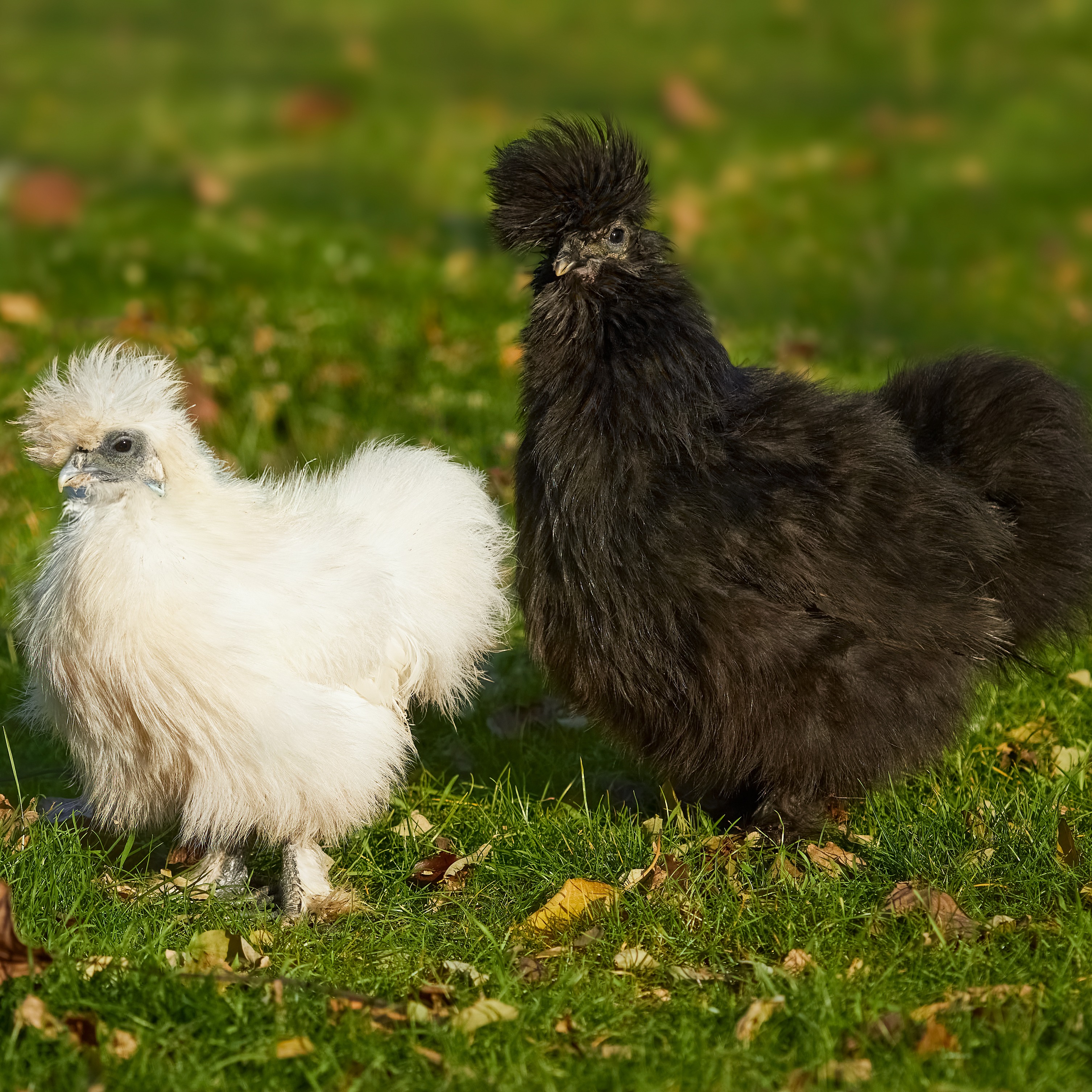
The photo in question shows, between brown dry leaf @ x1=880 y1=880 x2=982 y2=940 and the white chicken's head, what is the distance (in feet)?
7.56

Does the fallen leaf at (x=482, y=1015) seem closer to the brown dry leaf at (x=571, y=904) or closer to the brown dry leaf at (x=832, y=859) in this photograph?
the brown dry leaf at (x=571, y=904)

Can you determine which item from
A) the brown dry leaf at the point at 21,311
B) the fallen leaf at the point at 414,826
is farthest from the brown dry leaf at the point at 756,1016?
the brown dry leaf at the point at 21,311

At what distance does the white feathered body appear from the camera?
349cm

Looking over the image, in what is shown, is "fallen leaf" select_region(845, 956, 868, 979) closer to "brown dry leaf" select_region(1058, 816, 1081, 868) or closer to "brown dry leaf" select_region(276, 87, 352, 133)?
"brown dry leaf" select_region(1058, 816, 1081, 868)

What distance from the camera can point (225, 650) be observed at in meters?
3.50

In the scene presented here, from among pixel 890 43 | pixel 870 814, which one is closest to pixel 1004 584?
pixel 870 814

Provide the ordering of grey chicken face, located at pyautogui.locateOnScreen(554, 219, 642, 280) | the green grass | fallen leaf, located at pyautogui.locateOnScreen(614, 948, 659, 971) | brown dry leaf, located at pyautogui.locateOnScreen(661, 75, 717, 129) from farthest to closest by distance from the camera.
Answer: brown dry leaf, located at pyautogui.locateOnScreen(661, 75, 717, 129) → grey chicken face, located at pyautogui.locateOnScreen(554, 219, 642, 280) → fallen leaf, located at pyautogui.locateOnScreen(614, 948, 659, 971) → the green grass

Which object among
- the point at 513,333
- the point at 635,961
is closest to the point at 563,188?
the point at 635,961

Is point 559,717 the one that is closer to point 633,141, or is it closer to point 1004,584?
point 1004,584

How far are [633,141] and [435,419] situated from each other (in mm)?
2680

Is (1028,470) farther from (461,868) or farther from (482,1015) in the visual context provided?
(482,1015)

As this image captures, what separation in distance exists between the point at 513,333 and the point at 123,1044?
497 cm

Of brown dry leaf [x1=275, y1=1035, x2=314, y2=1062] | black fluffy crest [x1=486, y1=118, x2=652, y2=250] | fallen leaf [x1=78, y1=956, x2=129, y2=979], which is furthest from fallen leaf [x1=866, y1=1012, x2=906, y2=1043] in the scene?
black fluffy crest [x1=486, y1=118, x2=652, y2=250]

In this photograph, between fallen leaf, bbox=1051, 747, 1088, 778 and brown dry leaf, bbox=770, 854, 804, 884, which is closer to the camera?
brown dry leaf, bbox=770, 854, 804, 884
